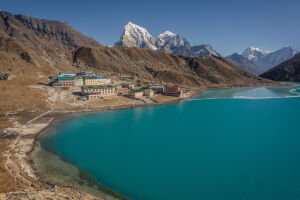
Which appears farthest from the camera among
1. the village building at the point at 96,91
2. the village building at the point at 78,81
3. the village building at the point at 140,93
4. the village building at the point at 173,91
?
the village building at the point at 173,91

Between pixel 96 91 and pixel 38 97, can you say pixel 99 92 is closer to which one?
pixel 96 91

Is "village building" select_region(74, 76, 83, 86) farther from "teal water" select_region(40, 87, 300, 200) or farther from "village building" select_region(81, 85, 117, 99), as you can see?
"teal water" select_region(40, 87, 300, 200)

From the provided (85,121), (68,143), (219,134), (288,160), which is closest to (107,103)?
(85,121)

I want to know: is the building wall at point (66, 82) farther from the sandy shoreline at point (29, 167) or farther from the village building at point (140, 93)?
the sandy shoreline at point (29, 167)

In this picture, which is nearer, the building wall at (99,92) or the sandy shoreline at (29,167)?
the sandy shoreline at (29,167)

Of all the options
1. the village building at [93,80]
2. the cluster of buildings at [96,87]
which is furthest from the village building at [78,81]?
the village building at [93,80]

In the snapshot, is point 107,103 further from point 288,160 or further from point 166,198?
point 288,160

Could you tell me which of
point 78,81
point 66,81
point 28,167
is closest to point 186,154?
point 28,167

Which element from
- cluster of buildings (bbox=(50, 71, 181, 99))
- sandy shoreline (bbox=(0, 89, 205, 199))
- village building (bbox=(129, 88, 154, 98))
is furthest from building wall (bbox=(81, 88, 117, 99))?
sandy shoreline (bbox=(0, 89, 205, 199))
